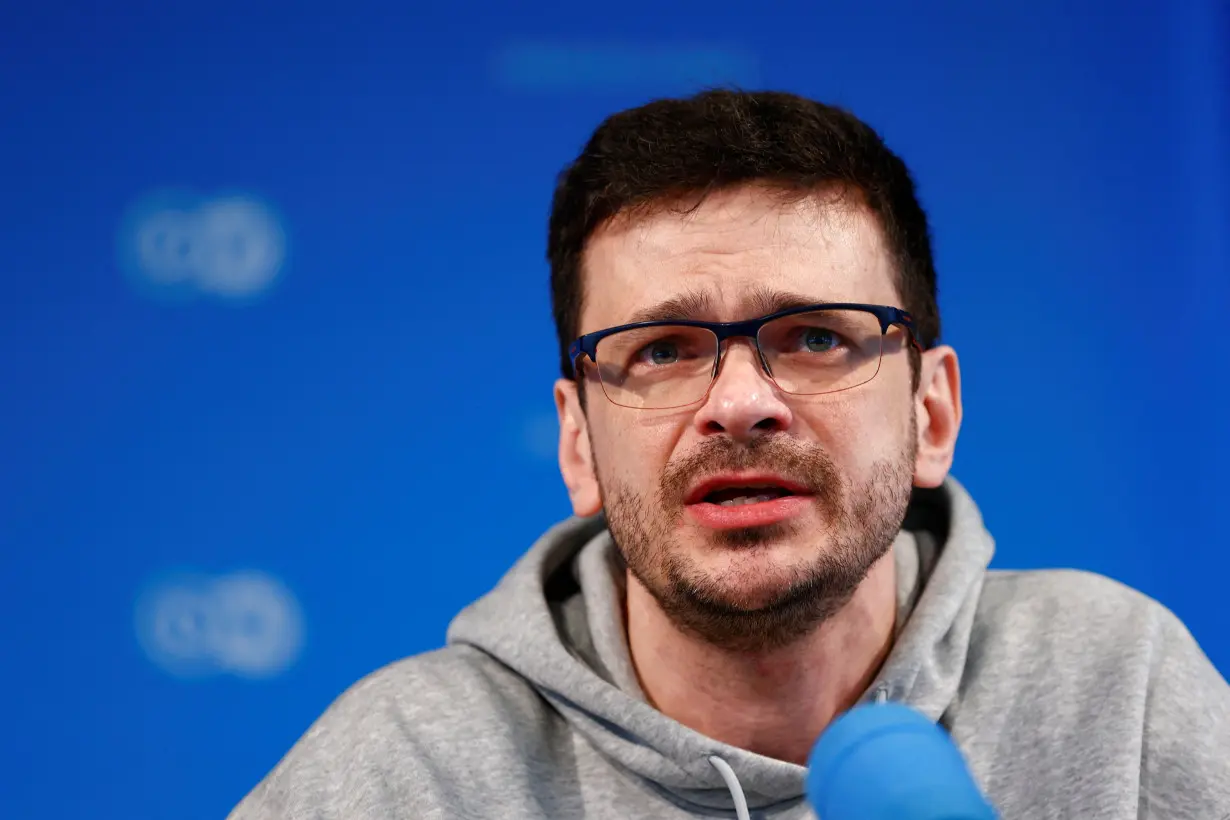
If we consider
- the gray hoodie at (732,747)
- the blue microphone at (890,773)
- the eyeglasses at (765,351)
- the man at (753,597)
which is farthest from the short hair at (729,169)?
the blue microphone at (890,773)

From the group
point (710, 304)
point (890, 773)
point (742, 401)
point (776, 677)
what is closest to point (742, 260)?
point (710, 304)

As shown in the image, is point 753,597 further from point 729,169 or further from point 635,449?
point 729,169

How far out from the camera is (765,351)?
130 centimetres

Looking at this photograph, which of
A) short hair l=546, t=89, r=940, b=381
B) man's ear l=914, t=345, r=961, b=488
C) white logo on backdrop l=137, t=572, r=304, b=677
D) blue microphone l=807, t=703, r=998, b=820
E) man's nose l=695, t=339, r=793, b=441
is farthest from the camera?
white logo on backdrop l=137, t=572, r=304, b=677

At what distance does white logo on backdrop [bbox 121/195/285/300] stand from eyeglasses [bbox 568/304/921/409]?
846mm

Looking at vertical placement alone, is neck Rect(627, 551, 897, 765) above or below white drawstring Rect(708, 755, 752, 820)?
above

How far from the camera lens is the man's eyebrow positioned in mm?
1305

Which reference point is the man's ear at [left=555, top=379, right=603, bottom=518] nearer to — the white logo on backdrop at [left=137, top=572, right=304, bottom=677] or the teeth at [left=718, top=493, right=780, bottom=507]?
the teeth at [left=718, top=493, right=780, bottom=507]

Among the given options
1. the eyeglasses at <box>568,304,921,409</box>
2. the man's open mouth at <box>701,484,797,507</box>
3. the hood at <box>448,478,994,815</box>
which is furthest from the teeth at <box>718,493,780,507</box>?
the hood at <box>448,478,994,815</box>

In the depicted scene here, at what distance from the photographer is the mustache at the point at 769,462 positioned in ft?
4.09

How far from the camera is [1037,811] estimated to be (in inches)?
51.2

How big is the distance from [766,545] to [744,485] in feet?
0.22

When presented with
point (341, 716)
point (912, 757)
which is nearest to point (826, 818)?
point (912, 757)

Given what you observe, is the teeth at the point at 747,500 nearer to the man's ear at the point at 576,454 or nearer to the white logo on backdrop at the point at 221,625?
the man's ear at the point at 576,454
